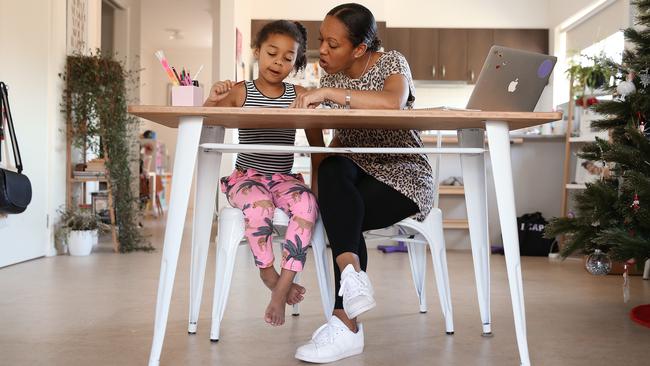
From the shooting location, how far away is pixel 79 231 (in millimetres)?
4613

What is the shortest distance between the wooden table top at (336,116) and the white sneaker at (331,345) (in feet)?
1.72

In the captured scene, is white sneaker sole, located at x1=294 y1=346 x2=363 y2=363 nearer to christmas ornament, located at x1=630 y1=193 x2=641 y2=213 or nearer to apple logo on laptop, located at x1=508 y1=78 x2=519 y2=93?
apple logo on laptop, located at x1=508 y1=78 x2=519 y2=93

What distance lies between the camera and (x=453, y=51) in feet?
24.5

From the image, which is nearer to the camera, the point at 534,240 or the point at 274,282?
the point at 274,282

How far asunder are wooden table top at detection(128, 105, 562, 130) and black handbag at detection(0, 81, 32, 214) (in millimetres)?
1750

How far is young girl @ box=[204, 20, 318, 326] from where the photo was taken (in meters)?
2.00

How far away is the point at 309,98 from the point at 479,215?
0.72 metres

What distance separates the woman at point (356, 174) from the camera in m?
1.88

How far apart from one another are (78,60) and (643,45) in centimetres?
330

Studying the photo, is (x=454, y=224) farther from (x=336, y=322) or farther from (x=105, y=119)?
(x=336, y=322)

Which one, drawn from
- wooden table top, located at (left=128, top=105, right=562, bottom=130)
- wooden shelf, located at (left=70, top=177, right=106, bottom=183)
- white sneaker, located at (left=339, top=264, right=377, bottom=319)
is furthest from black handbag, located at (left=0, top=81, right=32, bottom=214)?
white sneaker, located at (left=339, top=264, right=377, bottom=319)

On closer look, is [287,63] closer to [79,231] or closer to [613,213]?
[613,213]

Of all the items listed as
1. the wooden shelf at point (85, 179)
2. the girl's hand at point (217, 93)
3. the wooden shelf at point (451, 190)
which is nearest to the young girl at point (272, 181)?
the girl's hand at point (217, 93)

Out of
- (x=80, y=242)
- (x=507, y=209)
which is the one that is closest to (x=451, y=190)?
(x=80, y=242)
